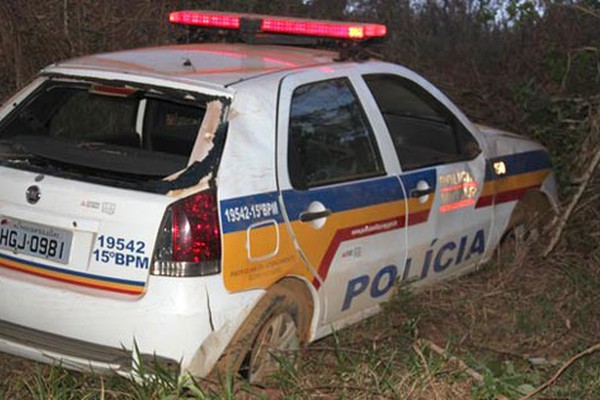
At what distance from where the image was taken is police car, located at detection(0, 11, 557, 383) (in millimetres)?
3928

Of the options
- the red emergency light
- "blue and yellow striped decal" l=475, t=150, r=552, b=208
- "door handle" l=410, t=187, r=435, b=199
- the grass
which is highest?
the red emergency light

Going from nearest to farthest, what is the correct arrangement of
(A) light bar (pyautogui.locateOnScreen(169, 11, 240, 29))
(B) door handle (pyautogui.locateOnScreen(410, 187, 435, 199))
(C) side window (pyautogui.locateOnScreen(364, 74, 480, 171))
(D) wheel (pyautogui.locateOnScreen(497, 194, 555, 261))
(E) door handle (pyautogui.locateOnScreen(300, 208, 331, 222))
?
(E) door handle (pyautogui.locateOnScreen(300, 208, 331, 222))
(B) door handle (pyautogui.locateOnScreen(410, 187, 435, 199))
(C) side window (pyautogui.locateOnScreen(364, 74, 480, 171))
(A) light bar (pyautogui.locateOnScreen(169, 11, 240, 29))
(D) wheel (pyautogui.locateOnScreen(497, 194, 555, 261))

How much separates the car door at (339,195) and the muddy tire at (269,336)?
133 mm

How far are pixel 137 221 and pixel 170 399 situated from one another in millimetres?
686

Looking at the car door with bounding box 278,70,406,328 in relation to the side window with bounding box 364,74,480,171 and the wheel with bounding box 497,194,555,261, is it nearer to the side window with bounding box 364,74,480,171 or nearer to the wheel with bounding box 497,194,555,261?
the side window with bounding box 364,74,480,171

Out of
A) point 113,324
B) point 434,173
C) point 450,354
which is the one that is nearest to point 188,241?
point 113,324

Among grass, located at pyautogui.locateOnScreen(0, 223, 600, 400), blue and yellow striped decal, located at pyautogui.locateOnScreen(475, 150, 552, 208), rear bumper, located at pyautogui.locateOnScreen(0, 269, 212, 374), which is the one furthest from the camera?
blue and yellow striped decal, located at pyautogui.locateOnScreen(475, 150, 552, 208)

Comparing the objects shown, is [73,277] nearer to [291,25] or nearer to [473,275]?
[291,25]

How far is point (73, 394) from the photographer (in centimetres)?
400

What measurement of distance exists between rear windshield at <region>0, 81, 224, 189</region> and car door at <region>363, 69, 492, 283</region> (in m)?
1.06

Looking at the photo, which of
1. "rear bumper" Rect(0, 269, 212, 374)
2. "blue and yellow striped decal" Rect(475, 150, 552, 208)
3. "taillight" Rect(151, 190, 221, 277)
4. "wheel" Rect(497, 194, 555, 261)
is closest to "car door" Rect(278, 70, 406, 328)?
"taillight" Rect(151, 190, 221, 277)

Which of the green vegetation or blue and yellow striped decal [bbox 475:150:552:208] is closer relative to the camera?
the green vegetation

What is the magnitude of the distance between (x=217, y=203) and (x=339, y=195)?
2.74 feet

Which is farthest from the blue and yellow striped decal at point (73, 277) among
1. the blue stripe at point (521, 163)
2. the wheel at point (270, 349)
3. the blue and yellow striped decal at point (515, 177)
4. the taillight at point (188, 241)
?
the blue stripe at point (521, 163)
